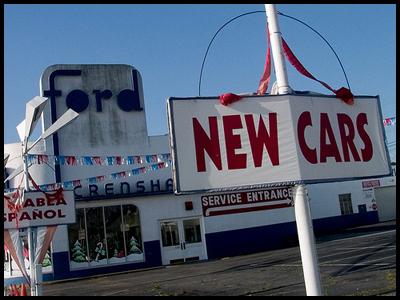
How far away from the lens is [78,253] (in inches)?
843

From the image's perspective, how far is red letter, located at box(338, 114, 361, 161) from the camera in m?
5.30

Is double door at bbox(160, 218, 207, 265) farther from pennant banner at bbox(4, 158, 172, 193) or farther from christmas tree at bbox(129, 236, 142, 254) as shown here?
pennant banner at bbox(4, 158, 172, 193)

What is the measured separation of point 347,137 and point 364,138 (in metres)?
0.27

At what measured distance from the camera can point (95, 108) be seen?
22906 millimetres

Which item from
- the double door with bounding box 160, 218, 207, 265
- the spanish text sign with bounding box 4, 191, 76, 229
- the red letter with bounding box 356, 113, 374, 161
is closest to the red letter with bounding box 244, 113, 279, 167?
the red letter with bounding box 356, 113, 374, 161

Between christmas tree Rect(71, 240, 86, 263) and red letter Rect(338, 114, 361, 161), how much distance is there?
60.1 feet

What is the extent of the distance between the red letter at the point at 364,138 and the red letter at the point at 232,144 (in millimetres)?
1535

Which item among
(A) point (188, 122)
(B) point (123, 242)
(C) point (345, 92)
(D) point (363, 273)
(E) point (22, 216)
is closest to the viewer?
(A) point (188, 122)

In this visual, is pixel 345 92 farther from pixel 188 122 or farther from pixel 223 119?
pixel 188 122

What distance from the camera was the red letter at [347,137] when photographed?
530 cm

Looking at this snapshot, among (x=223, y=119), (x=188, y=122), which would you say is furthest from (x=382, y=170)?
(x=188, y=122)

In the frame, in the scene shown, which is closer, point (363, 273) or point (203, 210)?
point (363, 273)

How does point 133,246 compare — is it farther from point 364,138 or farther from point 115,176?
point 364,138

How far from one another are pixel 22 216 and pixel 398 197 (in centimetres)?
721
